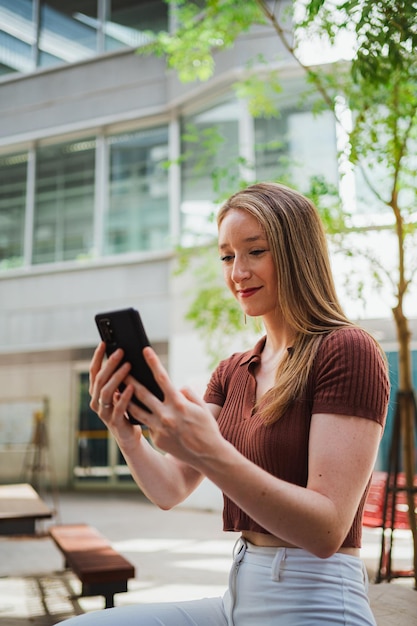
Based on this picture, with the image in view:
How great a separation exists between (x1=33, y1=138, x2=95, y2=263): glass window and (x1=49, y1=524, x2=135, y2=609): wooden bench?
9126 mm

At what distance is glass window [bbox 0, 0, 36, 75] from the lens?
14.7 meters

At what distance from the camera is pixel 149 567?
6.40 m

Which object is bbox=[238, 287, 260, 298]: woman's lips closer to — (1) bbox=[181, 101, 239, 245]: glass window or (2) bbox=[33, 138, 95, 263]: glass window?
(1) bbox=[181, 101, 239, 245]: glass window

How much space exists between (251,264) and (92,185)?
41.4ft

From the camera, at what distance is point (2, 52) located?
1494 centimetres

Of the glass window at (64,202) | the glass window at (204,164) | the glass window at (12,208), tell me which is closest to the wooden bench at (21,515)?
the glass window at (204,164)

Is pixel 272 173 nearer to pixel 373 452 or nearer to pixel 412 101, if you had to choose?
pixel 412 101

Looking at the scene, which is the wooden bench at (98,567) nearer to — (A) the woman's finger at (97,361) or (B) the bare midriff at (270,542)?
(B) the bare midriff at (270,542)

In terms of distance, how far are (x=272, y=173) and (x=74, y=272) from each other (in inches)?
188

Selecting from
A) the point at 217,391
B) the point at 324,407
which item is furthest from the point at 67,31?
the point at 324,407

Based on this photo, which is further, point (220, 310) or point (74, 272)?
point (74, 272)

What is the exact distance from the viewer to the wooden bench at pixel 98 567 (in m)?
4.07

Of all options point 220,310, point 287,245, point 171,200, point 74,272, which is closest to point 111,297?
point 74,272

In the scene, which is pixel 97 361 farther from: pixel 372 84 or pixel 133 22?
pixel 133 22
